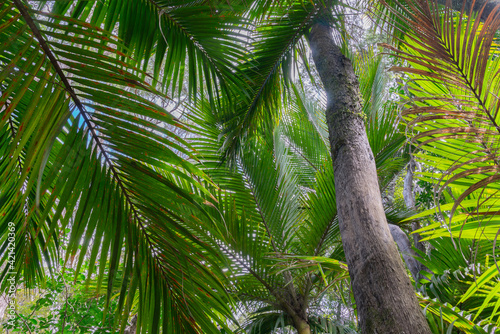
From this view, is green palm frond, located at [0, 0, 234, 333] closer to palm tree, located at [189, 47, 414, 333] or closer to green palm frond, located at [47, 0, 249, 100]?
green palm frond, located at [47, 0, 249, 100]

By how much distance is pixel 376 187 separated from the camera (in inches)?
60.2

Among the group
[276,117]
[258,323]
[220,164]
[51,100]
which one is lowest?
[258,323]

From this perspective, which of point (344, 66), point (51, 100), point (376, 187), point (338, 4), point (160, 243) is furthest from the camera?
point (338, 4)

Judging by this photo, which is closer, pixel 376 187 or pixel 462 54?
pixel 462 54

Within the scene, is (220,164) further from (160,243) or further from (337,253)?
(160,243)

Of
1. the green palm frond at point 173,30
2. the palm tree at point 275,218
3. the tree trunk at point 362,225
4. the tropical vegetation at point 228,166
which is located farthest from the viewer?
the palm tree at point 275,218

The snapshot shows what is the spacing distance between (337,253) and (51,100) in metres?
2.80

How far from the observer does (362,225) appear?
53.5 inches

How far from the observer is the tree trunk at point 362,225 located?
3.65 ft

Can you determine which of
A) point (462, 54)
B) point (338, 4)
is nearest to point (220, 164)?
point (338, 4)

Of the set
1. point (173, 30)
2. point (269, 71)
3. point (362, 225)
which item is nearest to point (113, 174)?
point (362, 225)

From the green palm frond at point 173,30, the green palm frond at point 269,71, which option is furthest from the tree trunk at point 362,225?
the green palm frond at point 173,30

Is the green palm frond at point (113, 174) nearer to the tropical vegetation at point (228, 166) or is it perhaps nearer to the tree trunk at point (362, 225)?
the tropical vegetation at point (228, 166)

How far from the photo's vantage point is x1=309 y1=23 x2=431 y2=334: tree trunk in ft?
3.65
